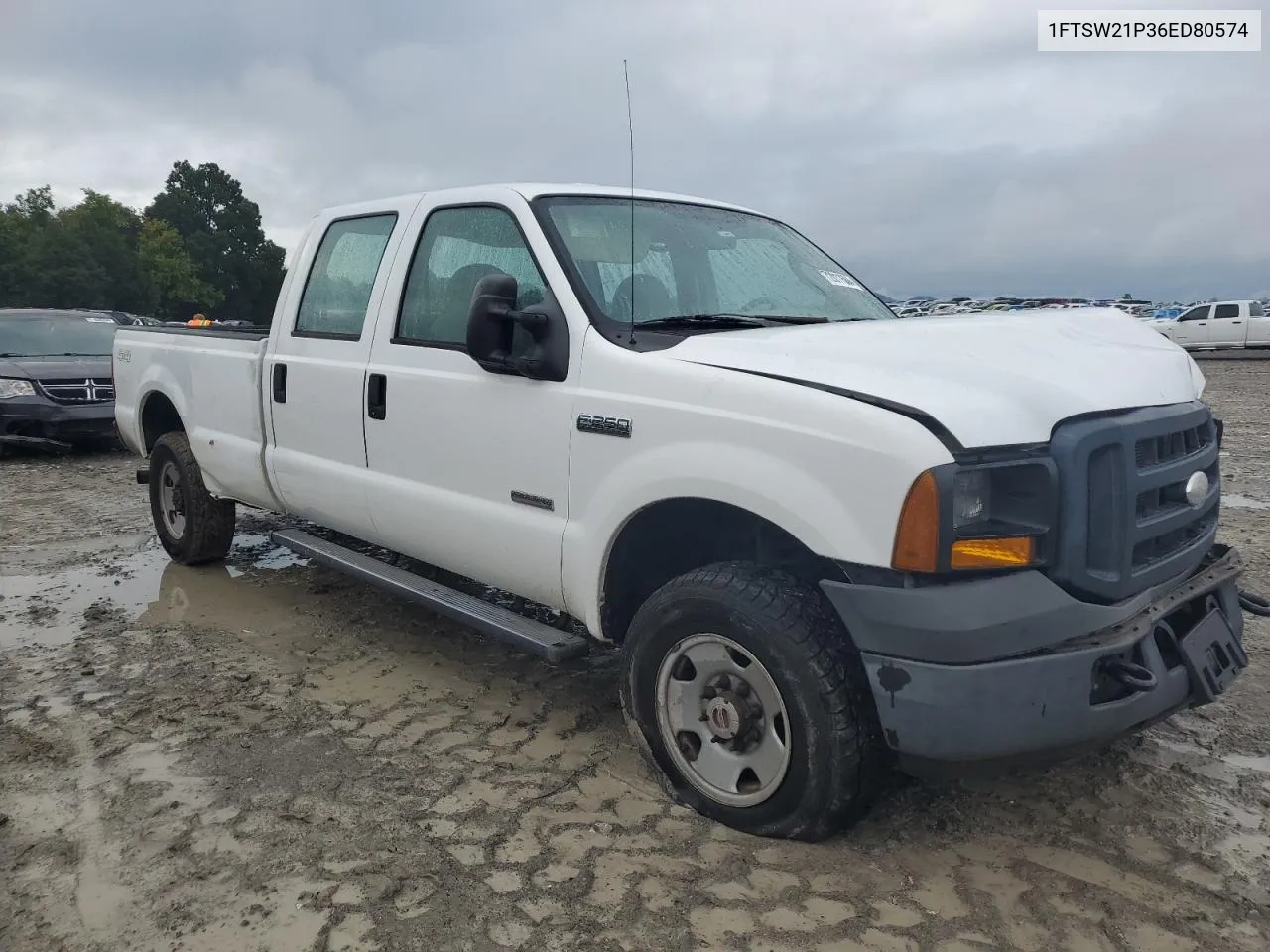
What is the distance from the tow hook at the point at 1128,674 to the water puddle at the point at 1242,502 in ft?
18.3

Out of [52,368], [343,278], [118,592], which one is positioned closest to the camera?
[343,278]

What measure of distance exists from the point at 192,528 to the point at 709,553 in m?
3.67

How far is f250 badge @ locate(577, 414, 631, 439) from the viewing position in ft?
10.2

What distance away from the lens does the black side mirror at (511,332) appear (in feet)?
10.6

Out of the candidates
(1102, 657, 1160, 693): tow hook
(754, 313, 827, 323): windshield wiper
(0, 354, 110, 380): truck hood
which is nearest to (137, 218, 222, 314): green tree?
(0, 354, 110, 380): truck hood

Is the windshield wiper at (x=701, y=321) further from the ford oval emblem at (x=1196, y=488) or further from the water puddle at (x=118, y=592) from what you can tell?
the water puddle at (x=118, y=592)

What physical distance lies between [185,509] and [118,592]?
0.57 meters

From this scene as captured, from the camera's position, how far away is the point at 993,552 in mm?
2484

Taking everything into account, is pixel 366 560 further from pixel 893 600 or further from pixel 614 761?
pixel 893 600

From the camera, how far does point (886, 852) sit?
112 inches

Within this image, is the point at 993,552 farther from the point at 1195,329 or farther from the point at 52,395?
the point at 1195,329

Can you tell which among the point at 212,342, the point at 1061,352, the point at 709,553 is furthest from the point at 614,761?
the point at 212,342

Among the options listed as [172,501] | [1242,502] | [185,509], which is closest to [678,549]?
[185,509]

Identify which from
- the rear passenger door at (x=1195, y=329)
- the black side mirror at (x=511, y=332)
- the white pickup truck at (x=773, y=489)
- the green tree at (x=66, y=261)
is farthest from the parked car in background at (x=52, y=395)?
the green tree at (x=66, y=261)
